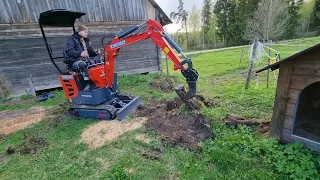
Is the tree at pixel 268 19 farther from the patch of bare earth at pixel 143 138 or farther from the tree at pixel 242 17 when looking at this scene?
the patch of bare earth at pixel 143 138

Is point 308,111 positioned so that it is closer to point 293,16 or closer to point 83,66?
point 83,66

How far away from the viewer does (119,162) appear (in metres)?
3.33

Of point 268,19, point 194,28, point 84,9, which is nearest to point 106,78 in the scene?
point 84,9

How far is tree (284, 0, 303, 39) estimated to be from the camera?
1171 inches

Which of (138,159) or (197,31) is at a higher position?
(197,31)

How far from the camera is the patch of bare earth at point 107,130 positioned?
162 inches

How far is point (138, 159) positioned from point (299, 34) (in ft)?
115

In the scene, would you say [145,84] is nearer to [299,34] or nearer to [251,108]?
[251,108]

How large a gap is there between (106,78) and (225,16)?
35.4 metres

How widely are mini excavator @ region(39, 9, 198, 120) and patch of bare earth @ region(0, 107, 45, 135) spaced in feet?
4.06

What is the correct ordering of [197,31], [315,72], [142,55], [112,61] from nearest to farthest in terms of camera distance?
[315,72] < [112,61] < [142,55] < [197,31]

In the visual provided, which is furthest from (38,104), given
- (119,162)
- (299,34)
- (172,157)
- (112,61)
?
(299,34)

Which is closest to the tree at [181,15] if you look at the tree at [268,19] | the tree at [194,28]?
the tree at [194,28]

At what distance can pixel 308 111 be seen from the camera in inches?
171
